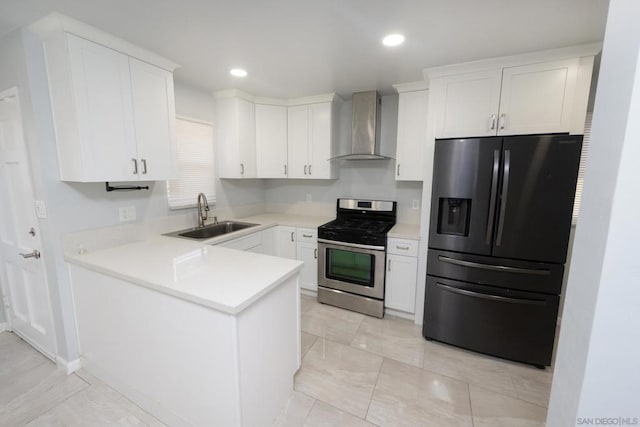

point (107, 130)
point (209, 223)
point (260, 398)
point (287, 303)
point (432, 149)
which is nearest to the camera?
point (260, 398)

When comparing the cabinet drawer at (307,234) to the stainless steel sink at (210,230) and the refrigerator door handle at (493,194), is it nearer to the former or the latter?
the stainless steel sink at (210,230)

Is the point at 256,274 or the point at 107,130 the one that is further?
the point at 107,130

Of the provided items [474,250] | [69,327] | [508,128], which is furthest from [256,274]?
[508,128]

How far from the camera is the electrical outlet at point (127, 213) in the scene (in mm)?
2203

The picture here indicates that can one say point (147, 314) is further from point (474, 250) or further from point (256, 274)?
point (474, 250)

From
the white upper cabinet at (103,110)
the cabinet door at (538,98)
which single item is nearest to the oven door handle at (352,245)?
the cabinet door at (538,98)

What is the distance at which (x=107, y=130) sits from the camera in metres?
1.80

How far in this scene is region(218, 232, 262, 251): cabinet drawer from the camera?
257 cm

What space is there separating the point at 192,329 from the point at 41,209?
4.90 ft

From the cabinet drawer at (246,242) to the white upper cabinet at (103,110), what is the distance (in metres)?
0.88

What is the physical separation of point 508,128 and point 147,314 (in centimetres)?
286

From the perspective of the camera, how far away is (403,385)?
186 centimetres

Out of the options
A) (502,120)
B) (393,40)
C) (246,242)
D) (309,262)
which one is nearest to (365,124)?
(393,40)

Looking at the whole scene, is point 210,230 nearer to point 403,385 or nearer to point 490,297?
point 403,385
